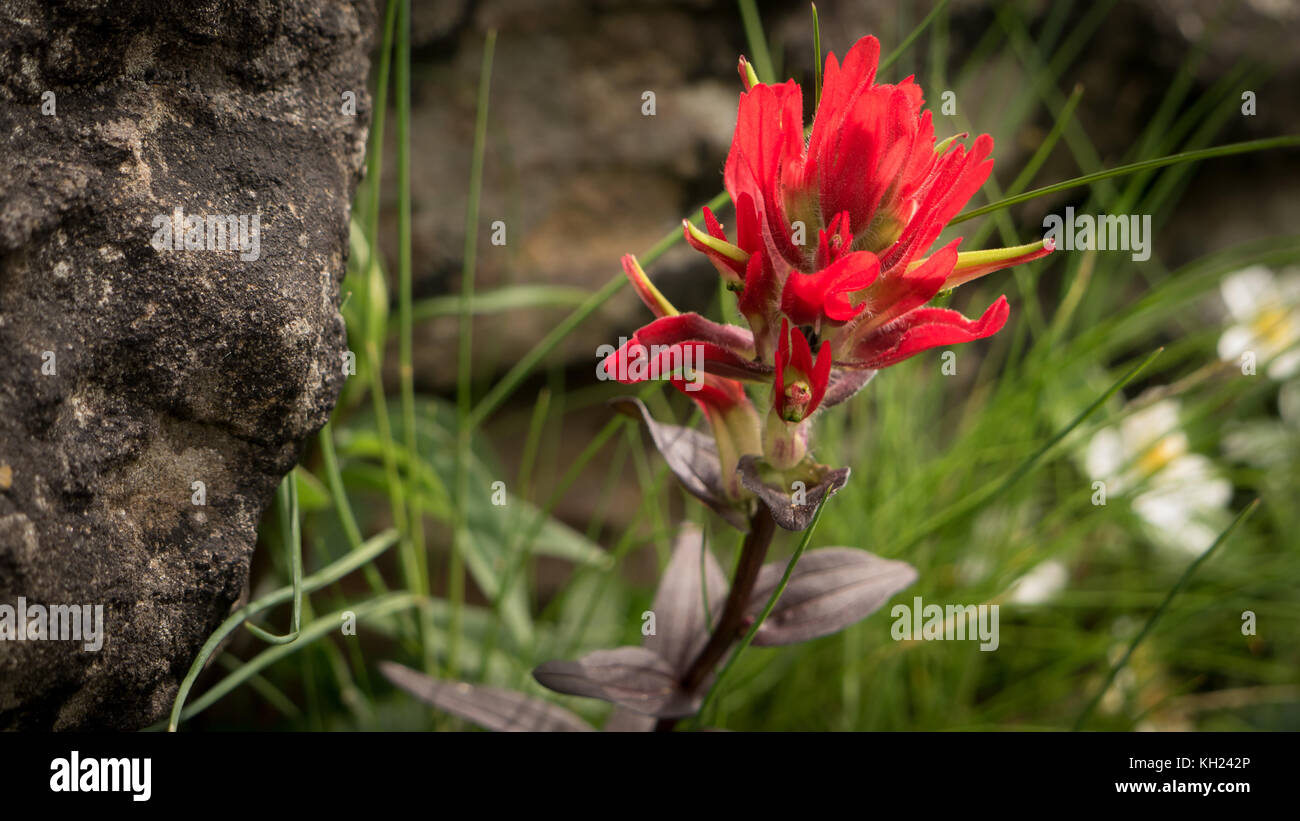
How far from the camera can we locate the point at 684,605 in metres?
0.75

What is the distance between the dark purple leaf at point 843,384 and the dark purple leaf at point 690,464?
0.12m

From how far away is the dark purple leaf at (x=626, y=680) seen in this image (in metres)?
0.64

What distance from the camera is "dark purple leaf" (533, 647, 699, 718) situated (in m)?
0.64

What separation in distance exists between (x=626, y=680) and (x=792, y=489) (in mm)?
217

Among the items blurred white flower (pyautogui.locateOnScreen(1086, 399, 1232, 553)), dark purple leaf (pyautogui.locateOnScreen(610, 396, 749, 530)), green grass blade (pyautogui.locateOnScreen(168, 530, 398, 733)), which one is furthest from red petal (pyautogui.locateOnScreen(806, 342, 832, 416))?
blurred white flower (pyautogui.locateOnScreen(1086, 399, 1232, 553))

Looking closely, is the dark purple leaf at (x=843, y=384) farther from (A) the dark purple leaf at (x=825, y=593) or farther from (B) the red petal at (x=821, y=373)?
(A) the dark purple leaf at (x=825, y=593)

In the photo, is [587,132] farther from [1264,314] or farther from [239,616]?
[1264,314]

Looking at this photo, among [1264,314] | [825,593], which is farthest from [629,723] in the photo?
[1264,314]

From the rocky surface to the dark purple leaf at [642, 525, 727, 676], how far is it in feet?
1.08

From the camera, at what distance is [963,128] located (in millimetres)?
1272

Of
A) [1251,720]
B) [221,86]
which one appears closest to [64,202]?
[221,86]

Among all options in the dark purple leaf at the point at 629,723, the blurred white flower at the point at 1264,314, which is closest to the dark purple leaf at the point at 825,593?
the dark purple leaf at the point at 629,723
